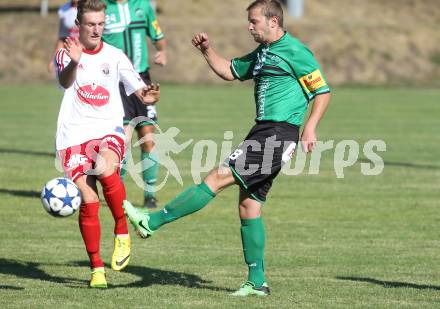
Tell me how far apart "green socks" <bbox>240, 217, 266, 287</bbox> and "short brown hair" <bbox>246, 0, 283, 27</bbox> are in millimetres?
1417

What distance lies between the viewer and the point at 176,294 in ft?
23.7

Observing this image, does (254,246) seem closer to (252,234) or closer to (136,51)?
(252,234)

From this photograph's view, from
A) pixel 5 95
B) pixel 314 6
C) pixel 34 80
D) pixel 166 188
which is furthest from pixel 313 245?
pixel 314 6

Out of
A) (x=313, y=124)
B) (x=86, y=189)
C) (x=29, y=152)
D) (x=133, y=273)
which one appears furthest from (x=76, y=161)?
(x=29, y=152)

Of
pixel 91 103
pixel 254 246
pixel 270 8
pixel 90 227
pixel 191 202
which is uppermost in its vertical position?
pixel 270 8

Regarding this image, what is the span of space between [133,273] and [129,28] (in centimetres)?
418

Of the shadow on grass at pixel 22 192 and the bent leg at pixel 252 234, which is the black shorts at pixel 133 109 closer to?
the shadow on grass at pixel 22 192

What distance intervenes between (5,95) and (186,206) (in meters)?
21.2

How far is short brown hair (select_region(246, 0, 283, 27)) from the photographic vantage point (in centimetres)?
725

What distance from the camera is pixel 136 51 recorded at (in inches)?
457

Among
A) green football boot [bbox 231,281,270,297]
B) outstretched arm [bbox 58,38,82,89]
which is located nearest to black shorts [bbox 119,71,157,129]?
outstretched arm [bbox 58,38,82,89]

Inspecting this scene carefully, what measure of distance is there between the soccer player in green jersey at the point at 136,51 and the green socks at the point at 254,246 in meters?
4.20

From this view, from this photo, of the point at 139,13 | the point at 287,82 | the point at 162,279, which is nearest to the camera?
the point at 287,82

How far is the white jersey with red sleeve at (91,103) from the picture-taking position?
775 centimetres
